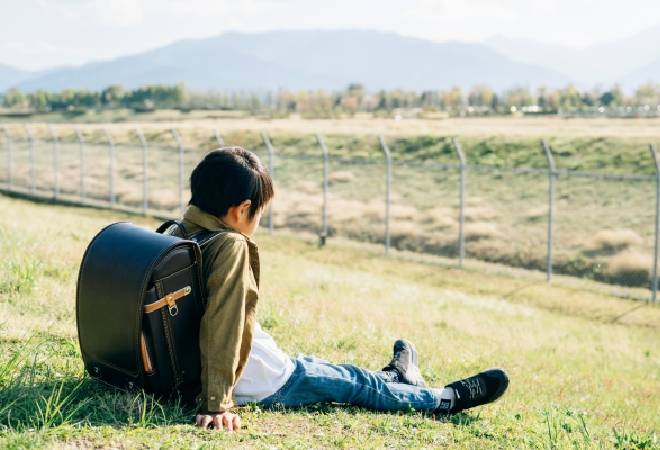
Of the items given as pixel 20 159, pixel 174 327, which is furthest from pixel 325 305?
pixel 20 159

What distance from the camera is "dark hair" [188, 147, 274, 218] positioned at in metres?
3.59

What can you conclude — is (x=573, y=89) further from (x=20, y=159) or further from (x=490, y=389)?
(x=490, y=389)

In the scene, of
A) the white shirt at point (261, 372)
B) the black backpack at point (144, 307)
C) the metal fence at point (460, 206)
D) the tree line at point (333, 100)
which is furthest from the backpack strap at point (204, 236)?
the tree line at point (333, 100)

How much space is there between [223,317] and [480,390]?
1.52 m

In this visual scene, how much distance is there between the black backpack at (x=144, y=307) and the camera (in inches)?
134

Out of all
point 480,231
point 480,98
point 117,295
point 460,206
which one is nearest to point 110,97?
point 480,98

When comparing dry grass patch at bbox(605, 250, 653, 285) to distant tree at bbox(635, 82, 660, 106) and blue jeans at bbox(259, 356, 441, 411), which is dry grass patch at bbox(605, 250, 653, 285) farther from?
distant tree at bbox(635, 82, 660, 106)

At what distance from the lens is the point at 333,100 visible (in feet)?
409

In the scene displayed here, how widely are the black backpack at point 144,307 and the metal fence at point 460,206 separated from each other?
10.7 metres

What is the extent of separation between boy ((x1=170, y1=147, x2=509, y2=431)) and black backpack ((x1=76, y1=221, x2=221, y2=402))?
0.09 meters

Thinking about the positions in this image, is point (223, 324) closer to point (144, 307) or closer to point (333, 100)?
point (144, 307)

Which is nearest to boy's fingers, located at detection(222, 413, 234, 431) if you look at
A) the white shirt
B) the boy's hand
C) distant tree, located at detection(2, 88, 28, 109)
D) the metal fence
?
the boy's hand

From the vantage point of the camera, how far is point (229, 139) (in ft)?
144

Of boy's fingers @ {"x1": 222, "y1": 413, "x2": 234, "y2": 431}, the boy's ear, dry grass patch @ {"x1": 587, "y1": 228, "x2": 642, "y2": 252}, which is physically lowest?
dry grass patch @ {"x1": 587, "y1": 228, "x2": 642, "y2": 252}
